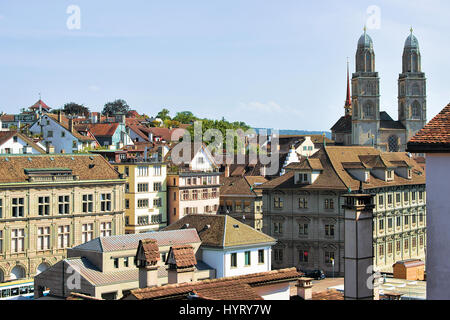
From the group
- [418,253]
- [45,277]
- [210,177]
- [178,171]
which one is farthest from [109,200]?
[45,277]

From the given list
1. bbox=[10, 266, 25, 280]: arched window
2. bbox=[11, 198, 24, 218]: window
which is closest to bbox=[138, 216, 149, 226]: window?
bbox=[11, 198, 24, 218]: window

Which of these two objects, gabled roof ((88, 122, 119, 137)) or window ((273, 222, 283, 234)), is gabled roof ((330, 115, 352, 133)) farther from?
window ((273, 222, 283, 234))

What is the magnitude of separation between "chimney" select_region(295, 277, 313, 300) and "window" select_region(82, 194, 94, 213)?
53.5 meters

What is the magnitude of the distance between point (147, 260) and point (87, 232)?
52986 millimetres

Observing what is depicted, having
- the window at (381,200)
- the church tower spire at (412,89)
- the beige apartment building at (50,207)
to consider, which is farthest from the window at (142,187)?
the church tower spire at (412,89)

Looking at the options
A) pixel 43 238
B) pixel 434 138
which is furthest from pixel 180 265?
pixel 43 238

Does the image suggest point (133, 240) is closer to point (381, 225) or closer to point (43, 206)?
point (43, 206)

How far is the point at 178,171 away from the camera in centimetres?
9644

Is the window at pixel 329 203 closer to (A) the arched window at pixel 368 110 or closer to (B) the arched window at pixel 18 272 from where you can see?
(B) the arched window at pixel 18 272
